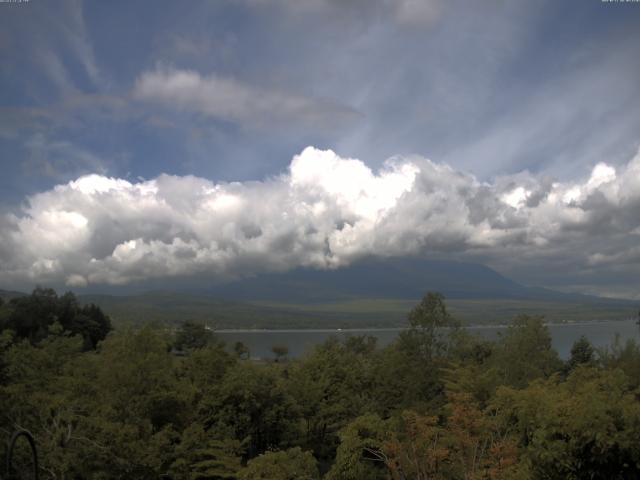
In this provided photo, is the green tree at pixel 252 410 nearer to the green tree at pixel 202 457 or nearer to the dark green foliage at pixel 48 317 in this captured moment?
the green tree at pixel 202 457

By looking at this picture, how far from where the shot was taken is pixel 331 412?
3078 cm

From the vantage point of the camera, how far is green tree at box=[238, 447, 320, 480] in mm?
17448

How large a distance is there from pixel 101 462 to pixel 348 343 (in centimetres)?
4638

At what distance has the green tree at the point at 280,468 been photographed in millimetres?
17448

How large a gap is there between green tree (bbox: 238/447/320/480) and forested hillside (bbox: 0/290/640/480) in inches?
2.4

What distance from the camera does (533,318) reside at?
43.0 m

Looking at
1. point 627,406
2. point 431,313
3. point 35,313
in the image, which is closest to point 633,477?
point 627,406

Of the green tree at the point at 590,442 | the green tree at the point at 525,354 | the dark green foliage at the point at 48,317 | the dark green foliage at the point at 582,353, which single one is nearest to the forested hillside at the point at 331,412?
the green tree at the point at 590,442

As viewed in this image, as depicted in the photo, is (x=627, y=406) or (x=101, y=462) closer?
(x=627, y=406)

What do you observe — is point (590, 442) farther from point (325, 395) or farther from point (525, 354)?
point (525, 354)

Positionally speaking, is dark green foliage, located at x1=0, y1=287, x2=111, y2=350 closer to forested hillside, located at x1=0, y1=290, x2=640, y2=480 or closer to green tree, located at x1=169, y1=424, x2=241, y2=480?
forested hillside, located at x1=0, y1=290, x2=640, y2=480

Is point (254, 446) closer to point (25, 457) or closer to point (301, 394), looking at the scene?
point (301, 394)

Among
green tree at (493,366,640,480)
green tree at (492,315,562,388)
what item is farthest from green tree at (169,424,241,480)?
green tree at (492,315,562,388)

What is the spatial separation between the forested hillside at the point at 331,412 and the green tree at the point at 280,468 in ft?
0.20
